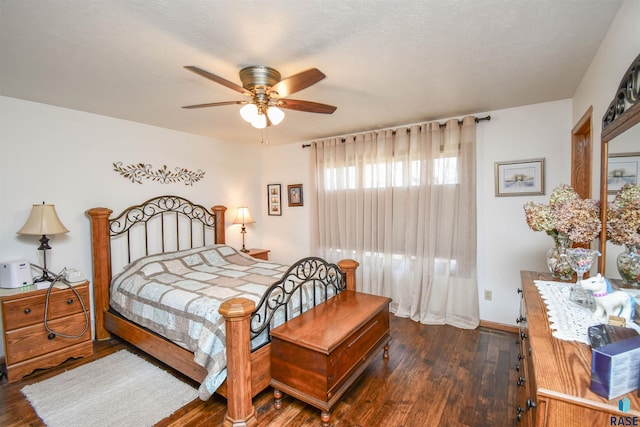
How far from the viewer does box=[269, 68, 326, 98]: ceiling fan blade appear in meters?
1.70

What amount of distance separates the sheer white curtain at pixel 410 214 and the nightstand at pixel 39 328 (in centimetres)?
285

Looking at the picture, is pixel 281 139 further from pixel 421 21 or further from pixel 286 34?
pixel 421 21

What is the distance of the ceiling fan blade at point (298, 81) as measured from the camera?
170cm

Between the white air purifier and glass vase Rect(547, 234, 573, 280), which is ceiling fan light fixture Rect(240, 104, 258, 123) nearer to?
glass vase Rect(547, 234, 573, 280)

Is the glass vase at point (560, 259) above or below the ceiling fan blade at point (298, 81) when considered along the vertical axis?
below

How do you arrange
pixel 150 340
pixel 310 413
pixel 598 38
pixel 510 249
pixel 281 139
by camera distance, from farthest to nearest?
pixel 281 139
pixel 510 249
pixel 150 340
pixel 310 413
pixel 598 38

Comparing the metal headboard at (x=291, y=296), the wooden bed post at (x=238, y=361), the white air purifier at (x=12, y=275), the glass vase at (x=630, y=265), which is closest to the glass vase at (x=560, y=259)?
the glass vase at (x=630, y=265)

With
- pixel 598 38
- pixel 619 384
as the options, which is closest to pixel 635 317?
pixel 619 384

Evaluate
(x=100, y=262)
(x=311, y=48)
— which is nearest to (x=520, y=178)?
(x=311, y=48)

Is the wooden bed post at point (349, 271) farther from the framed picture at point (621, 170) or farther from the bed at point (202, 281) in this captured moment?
the framed picture at point (621, 170)

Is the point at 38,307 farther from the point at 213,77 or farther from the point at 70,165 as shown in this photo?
the point at 213,77

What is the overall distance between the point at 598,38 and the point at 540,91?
2.94ft

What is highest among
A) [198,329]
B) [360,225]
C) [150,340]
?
[360,225]

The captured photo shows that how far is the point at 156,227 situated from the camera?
11.6 feet
